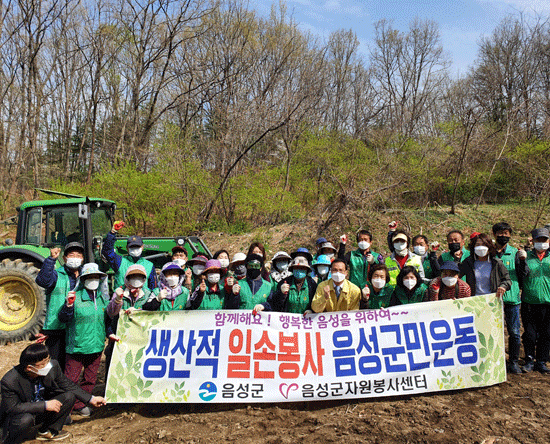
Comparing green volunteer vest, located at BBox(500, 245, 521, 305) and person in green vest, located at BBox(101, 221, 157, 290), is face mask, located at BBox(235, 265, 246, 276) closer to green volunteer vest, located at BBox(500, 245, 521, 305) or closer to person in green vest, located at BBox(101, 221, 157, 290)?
person in green vest, located at BBox(101, 221, 157, 290)

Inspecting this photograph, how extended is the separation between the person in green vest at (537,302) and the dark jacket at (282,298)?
254 cm

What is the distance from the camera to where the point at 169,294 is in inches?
190

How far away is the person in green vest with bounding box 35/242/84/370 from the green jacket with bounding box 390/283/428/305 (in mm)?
3596

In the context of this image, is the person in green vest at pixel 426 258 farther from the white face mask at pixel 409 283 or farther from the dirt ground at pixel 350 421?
the dirt ground at pixel 350 421

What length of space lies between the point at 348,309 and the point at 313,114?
1750 centimetres

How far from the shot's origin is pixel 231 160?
16891 millimetres

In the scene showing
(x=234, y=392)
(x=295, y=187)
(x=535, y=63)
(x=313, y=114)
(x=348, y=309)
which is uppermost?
(x=535, y=63)

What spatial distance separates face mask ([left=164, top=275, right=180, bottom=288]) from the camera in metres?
4.79

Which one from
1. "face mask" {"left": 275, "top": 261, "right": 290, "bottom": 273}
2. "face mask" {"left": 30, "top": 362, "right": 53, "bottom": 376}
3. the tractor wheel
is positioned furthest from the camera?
the tractor wheel

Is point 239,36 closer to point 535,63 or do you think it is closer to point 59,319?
point 535,63

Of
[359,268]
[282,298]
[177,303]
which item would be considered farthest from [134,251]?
[359,268]

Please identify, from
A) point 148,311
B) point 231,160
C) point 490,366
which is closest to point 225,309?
point 148,311

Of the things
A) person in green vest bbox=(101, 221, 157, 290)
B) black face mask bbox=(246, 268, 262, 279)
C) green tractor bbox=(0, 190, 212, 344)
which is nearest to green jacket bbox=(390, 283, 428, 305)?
black face mask bbox=(246, 268, 262, 279)

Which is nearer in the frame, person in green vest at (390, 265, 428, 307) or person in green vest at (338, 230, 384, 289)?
person in green vest at (390, 265, 428, 307)
